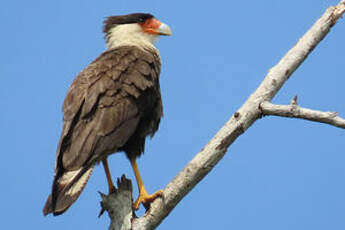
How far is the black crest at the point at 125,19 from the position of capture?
5328 mm

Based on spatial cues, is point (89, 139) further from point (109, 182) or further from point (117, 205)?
point (109, 182)

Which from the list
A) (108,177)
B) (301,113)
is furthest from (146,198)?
(301,113)

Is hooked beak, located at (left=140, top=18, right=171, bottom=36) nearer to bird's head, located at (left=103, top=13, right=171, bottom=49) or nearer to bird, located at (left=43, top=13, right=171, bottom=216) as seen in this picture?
bird's head, located at (left=103, top=13, right=171, bottom=49)

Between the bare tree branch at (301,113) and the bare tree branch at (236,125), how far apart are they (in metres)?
0.07

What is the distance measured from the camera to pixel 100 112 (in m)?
3.88

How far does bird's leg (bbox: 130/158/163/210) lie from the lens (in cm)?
383

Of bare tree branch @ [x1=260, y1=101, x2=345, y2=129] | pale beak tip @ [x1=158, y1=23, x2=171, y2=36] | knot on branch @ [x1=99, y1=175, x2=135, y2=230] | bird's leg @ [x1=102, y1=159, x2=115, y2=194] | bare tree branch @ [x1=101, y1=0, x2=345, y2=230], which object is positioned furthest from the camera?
pale beak tip @ [x1=158, y1=23, x2=171, y2=36]

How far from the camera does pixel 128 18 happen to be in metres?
5.34

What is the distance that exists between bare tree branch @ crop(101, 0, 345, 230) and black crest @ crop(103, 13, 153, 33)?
197 centimetres

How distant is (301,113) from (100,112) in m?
1.48

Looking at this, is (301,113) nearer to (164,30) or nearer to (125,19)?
(164,30)

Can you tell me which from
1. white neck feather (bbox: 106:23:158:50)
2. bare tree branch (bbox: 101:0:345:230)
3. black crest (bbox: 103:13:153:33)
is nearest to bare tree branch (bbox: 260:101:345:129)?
bare tree branch (bbox: 101:0:345:230)

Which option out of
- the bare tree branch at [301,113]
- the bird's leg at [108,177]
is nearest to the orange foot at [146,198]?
the bird's leg at [108,177]

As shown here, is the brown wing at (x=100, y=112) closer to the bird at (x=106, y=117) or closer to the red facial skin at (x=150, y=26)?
the bird at (x=106, y=117)
